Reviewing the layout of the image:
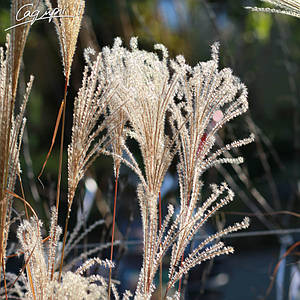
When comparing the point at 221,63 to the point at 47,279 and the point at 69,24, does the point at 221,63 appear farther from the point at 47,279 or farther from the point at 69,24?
the point at 47,279

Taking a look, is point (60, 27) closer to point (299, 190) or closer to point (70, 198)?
point (70, 198)

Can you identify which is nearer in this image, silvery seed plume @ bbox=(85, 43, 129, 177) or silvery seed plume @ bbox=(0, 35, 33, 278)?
silvery seed plume @ bbox=(0, 35, 33, 278)

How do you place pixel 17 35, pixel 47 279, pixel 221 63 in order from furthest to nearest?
pixel 221 63
pixel 47 279
pixel 17 35

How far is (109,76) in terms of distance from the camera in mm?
877

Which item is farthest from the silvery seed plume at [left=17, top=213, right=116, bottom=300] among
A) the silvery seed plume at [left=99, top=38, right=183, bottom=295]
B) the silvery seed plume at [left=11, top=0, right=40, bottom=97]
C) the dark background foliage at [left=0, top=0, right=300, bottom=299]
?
the dark background foliage at [left=0, top=0, right=300, bottom=299]

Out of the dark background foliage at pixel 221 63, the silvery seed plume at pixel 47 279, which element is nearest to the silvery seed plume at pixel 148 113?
the silvery seed plume at pixel 47 279

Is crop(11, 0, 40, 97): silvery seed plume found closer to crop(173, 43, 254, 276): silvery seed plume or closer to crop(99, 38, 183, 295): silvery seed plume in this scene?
crop(99, 38, 183, 295): silvery seed plume

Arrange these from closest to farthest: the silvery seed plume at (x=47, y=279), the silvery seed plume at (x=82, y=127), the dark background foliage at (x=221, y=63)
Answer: the silvery seed plume at (x=47, y=279) < the silvery seed plume at (x=82, y=127) < the dark background foliage at (x=221, y=63)

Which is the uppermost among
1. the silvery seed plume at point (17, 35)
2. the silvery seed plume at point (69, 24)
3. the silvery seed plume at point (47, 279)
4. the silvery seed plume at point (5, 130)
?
the silvery seed plume at point (69, 24)

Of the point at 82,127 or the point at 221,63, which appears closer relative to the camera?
the point at 82,127

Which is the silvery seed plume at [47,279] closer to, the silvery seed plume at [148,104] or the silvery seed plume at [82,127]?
the silvery seed plume at [82,127]

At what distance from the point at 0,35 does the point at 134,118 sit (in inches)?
74.6

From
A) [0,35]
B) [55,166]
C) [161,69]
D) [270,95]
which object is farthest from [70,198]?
[270,95]

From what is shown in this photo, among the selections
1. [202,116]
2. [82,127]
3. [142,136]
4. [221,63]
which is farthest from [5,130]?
[221,63]
